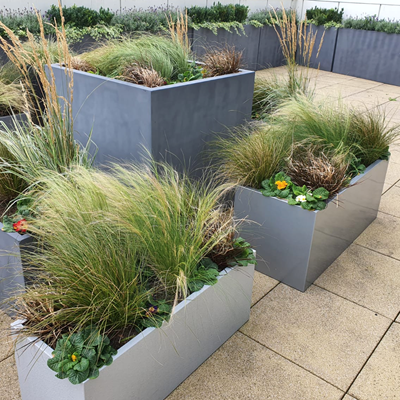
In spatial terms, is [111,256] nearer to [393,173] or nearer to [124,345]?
[124,345]

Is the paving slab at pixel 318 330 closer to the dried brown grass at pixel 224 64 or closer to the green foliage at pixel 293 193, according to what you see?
the green foliage at pixel 293 193

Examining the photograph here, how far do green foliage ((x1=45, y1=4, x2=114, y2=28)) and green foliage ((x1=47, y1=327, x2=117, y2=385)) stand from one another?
5.97 metres

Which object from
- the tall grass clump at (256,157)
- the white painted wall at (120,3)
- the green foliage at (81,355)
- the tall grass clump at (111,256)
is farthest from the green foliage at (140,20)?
the green foliage at (81,355)

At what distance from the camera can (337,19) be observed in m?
10.3

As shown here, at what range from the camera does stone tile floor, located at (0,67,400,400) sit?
215 cm

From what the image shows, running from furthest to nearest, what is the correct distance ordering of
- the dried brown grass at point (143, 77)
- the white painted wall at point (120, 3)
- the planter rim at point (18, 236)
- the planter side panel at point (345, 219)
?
1. the white painted wall at point (120, 3)
2. the dried brown grass at point (143, 77)
3. the planter side panel at point (345, 219)
4. the planter rim at point (18, 236)

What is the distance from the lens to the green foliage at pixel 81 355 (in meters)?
1.59

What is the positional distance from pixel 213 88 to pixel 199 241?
5.35ft

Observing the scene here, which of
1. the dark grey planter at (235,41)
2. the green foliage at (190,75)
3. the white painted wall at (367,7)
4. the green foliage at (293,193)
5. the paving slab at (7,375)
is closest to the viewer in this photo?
the paving slab at (7,375)

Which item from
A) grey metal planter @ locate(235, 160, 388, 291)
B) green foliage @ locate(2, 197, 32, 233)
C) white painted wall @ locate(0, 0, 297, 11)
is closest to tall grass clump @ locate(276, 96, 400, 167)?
grey metal planter @ locate(235, 160, 388, 291)

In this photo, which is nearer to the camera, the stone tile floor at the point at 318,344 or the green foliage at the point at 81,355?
the green foliage at the point at 81,355

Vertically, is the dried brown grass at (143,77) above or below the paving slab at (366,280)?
above

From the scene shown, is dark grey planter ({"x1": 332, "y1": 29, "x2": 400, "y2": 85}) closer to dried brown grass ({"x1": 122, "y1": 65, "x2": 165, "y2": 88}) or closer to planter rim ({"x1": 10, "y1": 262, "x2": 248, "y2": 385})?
dried brown grass ({"x1": 122, "y1": 65, "x2": 165, "y2": 88})

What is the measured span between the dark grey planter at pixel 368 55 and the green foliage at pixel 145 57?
22.2ft
